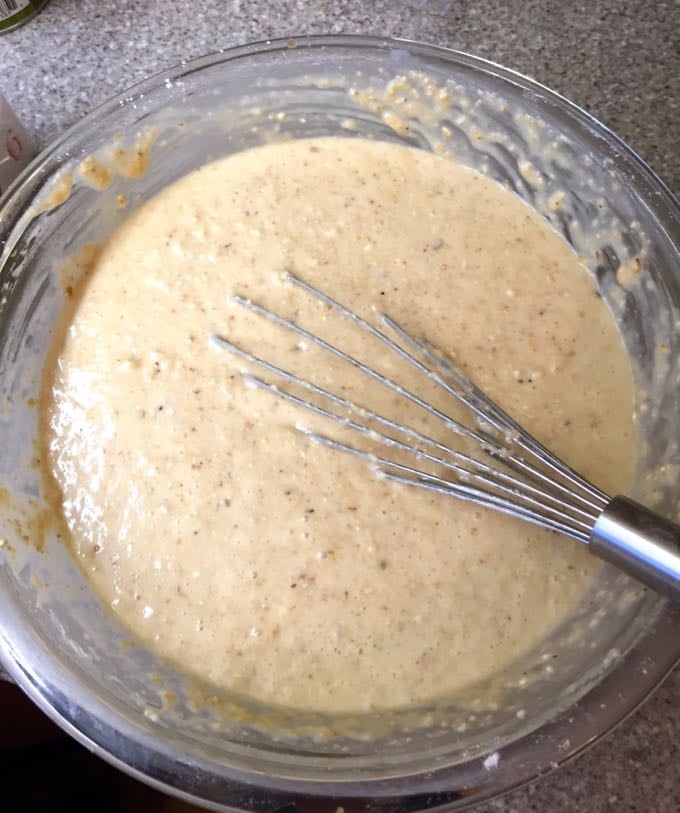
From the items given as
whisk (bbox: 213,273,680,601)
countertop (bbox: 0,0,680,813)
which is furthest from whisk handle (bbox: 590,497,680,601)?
countertop (bbox: 0,0,680,813)

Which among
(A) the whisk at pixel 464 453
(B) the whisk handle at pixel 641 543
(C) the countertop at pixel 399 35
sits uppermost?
(C) the countertop at pixel 399 35

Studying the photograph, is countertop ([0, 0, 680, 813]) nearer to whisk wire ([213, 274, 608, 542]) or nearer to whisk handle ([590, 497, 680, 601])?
whisk wire ([213, 274, 608, 542])

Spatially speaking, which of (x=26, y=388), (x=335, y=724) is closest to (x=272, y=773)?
(x=335, y=724)

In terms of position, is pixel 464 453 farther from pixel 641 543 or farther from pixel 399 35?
pixel 399 35

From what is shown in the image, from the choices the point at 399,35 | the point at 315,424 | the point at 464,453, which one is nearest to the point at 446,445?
the point at 464,453

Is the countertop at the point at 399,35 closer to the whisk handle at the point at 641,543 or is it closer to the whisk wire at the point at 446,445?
the whisk wire at the point at 446,445

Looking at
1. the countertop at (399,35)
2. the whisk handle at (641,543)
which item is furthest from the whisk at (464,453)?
the countertop at (399,35)

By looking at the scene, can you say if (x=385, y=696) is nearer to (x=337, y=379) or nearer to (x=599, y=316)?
(x=337, y=379)
